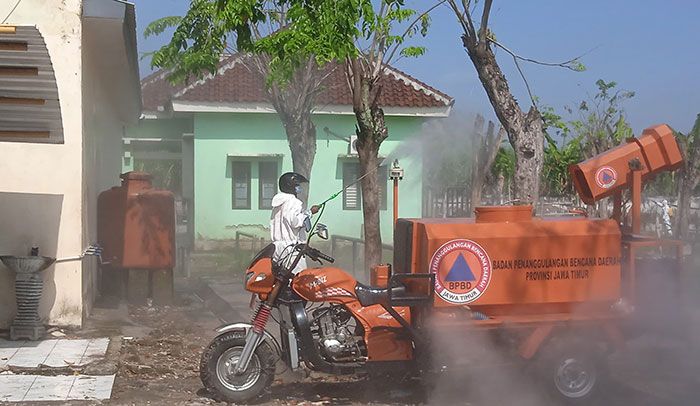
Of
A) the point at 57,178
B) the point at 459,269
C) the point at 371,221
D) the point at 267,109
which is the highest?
the point at 267,109

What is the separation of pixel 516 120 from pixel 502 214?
9.43ft

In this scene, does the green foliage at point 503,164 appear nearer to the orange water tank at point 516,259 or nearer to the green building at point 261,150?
the orange water tank at point 516,259

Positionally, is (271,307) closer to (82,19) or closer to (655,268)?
(655,268)

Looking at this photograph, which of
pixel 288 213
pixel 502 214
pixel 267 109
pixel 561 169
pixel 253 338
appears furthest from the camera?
pixel 267 109

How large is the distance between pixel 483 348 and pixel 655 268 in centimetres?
167

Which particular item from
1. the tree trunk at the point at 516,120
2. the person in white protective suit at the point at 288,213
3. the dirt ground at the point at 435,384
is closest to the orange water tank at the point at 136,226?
the dirt ground at the point at 435,384

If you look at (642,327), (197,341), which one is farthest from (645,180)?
(197,341)

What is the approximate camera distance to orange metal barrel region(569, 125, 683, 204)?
25.7 feet

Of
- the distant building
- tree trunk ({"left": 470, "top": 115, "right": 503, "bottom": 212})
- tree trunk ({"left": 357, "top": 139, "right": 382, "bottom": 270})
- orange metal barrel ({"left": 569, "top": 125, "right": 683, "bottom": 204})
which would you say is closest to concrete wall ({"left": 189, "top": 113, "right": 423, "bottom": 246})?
tree trunk ({"left": 470, "top": 115, "right": 503, "bottom": 212})

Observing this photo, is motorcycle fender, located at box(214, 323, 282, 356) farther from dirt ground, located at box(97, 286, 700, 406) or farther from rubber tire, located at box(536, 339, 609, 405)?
rubber tire, located at box(536, 339, 609, 405)

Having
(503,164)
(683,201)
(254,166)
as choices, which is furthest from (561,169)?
(254,166)

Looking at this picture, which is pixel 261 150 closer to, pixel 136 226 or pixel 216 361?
pixel 136 226

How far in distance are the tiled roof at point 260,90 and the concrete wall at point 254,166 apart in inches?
23.3

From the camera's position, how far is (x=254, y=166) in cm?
2569
